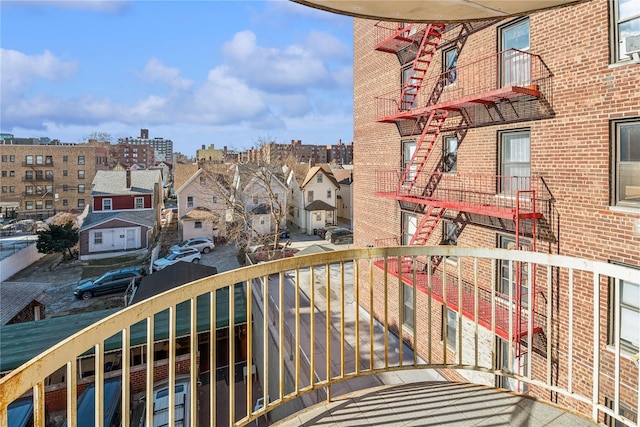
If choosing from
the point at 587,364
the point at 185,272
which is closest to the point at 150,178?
the point at 185,272

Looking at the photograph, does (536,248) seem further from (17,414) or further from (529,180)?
(17,414)

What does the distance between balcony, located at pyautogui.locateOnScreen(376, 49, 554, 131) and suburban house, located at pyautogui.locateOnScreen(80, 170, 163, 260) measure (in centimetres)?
2604

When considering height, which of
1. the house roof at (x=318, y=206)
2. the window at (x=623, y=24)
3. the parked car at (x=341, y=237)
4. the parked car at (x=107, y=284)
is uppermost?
the window at (x=623, y=24)

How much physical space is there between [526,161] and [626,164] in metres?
1.79

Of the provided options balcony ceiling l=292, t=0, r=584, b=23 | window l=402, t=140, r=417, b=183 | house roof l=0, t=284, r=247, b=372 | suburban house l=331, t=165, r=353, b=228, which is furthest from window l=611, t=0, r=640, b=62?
suburban house l=331, t=165, r=353, b=228

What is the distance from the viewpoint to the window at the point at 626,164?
5816 millimetres

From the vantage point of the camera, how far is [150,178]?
33625mm

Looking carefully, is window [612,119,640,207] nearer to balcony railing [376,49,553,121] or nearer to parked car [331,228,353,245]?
balcony railing [376,49,553,121]

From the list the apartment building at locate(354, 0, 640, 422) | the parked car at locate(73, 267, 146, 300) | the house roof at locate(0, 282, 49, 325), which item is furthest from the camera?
the parked car at locate(73, 267, 146, 300)

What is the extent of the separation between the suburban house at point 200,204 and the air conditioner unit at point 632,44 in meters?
27.8

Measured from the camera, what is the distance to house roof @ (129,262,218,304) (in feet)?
47.2

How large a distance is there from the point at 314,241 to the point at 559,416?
2948cm

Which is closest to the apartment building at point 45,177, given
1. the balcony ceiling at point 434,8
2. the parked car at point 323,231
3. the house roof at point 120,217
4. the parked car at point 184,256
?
the house roof at point 120,217

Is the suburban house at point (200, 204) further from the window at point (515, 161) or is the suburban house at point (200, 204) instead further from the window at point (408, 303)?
the window at point (515, 161)
